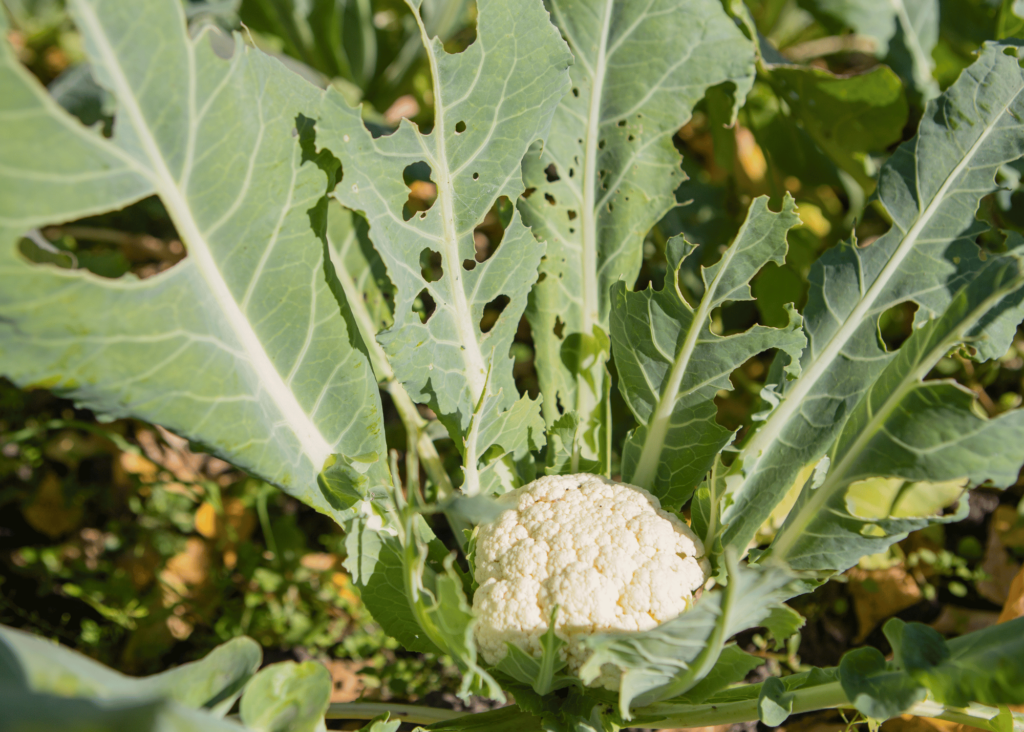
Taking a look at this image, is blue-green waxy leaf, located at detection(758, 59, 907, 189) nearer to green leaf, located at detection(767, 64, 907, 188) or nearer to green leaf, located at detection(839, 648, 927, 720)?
green leaf, located at detection(767, 64, 907, 188)

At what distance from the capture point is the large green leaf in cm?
89

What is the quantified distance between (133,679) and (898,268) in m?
1.40

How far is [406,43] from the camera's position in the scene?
8.07ft

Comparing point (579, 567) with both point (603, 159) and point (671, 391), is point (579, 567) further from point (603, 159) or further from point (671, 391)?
point (603, 159)

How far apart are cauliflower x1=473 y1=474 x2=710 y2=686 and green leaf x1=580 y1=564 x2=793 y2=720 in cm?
9

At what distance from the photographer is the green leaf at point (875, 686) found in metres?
0.95

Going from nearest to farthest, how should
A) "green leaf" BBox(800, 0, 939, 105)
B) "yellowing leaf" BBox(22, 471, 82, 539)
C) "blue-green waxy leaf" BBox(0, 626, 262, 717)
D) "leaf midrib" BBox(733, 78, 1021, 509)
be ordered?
1. "blue-green waxy leaf" BBox(0, 626, 262, 717)
2. "leaf midrib" BBox(733, 78, 1021, 509)
3. "green leaf" BBox(800, 0, 939, 105)
4. "yellowing leaf" BBox(22, 471, 82, 539)

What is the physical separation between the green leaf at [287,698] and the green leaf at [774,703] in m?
0.61

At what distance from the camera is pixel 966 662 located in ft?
3.10

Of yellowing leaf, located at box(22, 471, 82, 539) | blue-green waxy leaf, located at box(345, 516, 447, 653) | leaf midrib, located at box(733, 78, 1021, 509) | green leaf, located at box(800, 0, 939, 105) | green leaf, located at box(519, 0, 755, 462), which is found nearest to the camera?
blue-green waxy leaf, located at box(345, 516, 447, 653)

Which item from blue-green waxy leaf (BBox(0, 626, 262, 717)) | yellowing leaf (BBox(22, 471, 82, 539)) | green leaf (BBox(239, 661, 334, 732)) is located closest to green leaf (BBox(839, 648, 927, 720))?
green leaf (BBox(239, 661, 334, 732))

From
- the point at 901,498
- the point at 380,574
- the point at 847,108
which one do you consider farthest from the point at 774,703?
the point at 847,108

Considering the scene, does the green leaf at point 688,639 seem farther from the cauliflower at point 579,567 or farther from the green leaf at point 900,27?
the green leaf at point 900,27

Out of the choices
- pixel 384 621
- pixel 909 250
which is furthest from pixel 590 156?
pixel 384 621
